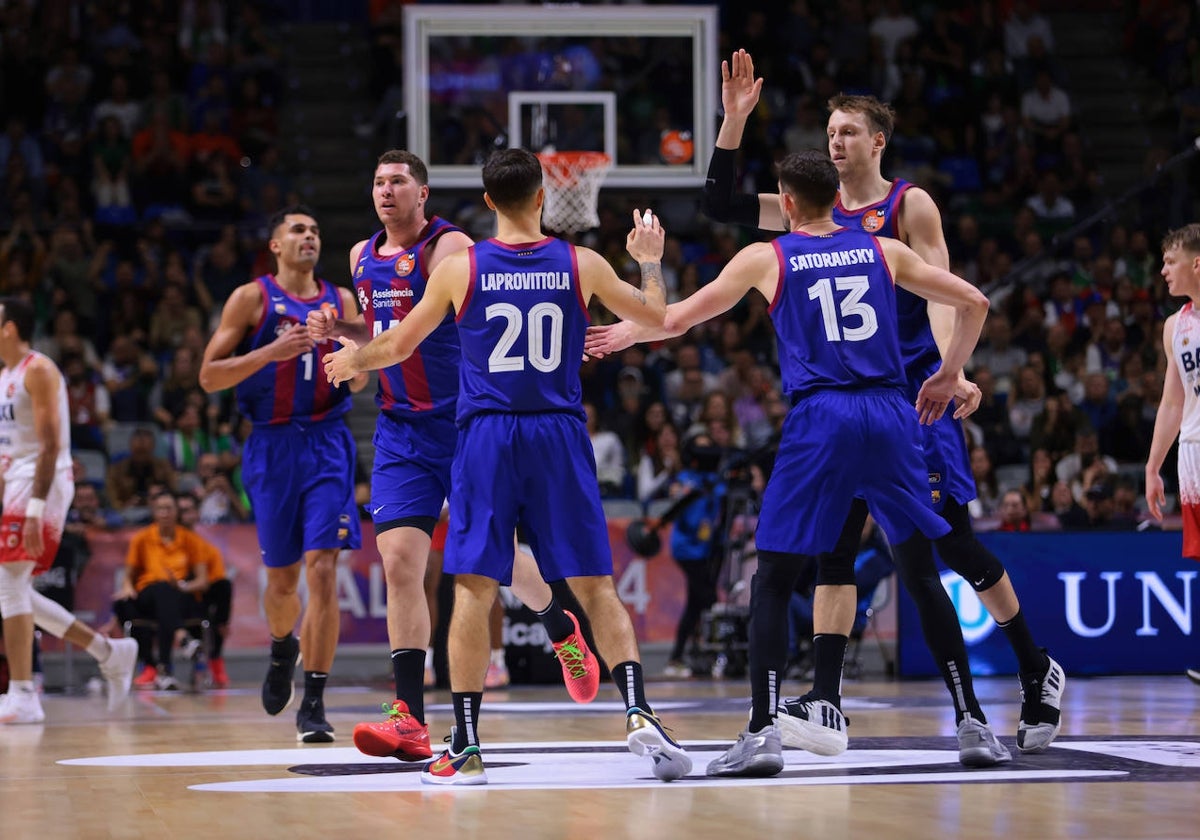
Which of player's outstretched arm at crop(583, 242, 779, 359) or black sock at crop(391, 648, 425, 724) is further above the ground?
player's outstretched arm at crop(583, 242, 779, 359)

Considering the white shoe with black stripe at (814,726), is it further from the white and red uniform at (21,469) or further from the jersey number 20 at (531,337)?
the white and red uniform at (21,469)

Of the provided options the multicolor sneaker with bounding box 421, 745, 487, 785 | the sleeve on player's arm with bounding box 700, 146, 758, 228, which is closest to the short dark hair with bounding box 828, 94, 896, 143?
the sleeve on player's arm with bounding box 700, 146, 758, 228

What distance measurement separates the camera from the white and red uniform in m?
9.62

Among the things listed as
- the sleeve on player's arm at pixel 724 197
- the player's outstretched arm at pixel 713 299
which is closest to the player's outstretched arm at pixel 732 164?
the sleeve on player's arm at pixel 724 197

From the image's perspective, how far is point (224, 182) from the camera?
1795cm

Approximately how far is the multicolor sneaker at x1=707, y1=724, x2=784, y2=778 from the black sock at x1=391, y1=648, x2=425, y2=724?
4.27ft

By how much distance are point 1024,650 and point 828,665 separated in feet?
2.95

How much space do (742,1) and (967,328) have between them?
14951 mm

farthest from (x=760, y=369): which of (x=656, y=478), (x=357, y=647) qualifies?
(x=357, y=647)

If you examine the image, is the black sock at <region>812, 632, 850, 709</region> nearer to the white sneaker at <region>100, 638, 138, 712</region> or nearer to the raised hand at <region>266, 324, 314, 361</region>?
the raised hand at <region>266, 324, 314, 361</region>

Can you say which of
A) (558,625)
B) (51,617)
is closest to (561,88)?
(51,617)

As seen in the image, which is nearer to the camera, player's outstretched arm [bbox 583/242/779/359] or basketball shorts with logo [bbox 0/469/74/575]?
player's outstretched arm [bbox 583/242/779/359]

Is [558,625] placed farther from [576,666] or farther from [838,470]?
[838,470]

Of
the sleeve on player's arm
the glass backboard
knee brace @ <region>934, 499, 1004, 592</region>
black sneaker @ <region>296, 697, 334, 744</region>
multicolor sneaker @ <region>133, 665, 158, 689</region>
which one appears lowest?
multicolor sneaker @ <region>133, 665, 158, 689</region>
